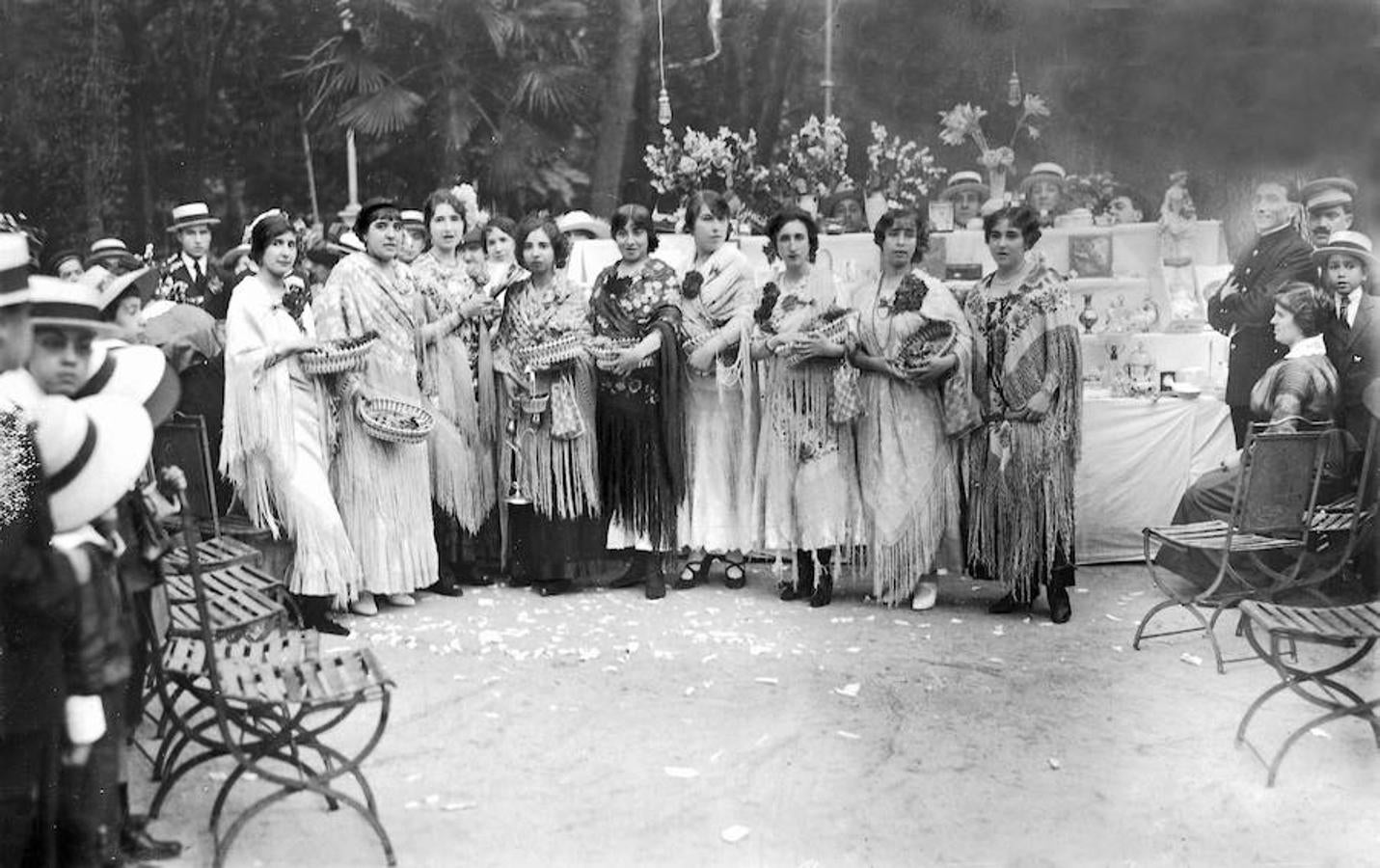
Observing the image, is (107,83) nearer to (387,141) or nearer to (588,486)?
(387,141)

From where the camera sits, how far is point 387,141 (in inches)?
156

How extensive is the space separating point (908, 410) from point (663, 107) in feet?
4.71

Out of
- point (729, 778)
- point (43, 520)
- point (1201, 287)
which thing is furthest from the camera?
point (1201, 287)

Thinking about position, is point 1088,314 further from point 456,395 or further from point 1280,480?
point 456,395

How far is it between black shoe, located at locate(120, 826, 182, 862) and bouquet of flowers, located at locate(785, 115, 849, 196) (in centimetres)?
355

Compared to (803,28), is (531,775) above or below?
below

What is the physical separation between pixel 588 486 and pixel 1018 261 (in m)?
1.87

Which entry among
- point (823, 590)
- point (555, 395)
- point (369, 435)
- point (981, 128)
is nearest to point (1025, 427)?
point (823, 590)

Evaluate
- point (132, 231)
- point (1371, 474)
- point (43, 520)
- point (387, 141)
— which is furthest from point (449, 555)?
point (1371, 474)

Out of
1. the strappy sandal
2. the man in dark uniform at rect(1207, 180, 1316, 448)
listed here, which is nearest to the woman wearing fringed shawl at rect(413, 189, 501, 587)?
the strappy sandal

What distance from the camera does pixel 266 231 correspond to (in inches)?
164

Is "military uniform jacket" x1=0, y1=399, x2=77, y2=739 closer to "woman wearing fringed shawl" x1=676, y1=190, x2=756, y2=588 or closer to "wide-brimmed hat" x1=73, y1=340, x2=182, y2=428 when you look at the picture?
"wide-brimmed hat" x1=73, y1=340, x2=182, y2=428

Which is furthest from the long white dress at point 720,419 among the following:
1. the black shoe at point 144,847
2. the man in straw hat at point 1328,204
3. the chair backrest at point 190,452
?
the black shoe at point 144,847

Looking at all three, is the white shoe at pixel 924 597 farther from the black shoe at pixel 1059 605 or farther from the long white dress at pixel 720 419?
the long white dress at pixel 720 419
